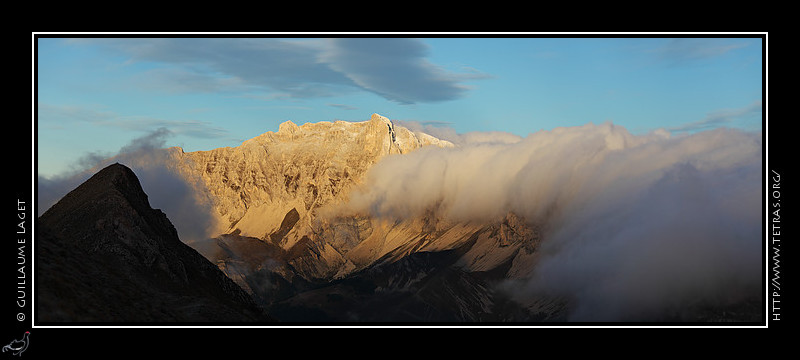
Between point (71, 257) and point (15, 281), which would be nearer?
point (15, 281)

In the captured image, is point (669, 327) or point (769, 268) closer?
point (669, 327)

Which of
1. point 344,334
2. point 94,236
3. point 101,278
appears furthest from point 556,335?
point 94,236

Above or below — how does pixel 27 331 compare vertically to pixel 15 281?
below

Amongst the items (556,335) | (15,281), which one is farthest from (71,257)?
(556,335)

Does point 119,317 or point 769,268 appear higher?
point 769,268

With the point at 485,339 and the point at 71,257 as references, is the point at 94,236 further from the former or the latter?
the point at 485,339
